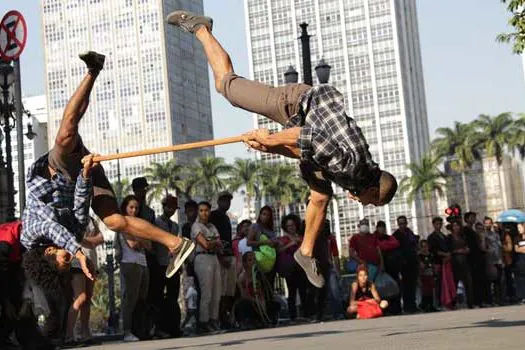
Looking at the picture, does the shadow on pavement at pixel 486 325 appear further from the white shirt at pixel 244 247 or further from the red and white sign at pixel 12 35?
the red and white sign at pixel 12 35

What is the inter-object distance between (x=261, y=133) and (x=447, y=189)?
123m

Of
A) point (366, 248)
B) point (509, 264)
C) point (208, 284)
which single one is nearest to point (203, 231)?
point (208, 284)

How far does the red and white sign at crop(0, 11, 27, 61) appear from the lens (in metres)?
18.4

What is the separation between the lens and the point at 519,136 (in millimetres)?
101438

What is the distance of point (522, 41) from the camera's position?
55.8 ft

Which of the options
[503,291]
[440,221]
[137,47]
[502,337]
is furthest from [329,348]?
[137,47]

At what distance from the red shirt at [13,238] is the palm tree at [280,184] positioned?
116m

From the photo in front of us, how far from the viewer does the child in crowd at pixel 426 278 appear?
62.4ft

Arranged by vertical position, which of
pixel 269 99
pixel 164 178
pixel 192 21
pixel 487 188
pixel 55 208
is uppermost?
pixel 164 178

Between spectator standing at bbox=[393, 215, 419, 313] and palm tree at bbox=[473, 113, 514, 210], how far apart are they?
86211 millimetres

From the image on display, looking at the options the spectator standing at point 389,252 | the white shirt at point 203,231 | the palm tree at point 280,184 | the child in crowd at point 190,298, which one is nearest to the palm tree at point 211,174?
the palm tree at point 280,184

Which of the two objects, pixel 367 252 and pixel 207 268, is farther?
pixel 367 252

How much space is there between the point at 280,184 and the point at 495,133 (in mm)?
32610

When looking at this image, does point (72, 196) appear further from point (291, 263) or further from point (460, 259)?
point (460, 259)
